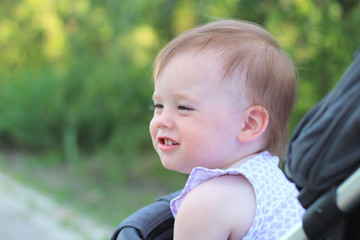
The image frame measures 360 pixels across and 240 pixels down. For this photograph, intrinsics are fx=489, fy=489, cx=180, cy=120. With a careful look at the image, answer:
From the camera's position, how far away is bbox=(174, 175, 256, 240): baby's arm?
51.8 inches

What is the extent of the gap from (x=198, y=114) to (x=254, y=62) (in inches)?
9.2

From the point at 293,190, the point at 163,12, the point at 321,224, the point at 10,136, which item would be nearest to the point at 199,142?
the point at 293,190

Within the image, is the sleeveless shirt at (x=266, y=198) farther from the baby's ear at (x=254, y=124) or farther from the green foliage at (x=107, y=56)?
the green foliage at (x=107, y=56)

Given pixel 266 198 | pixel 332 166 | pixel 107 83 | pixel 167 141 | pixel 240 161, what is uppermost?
pixel 107 83

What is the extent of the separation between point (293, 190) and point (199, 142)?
1.05 feet

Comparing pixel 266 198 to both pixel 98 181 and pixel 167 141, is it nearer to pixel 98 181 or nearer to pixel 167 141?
pixel 167 141

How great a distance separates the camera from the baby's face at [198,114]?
4.87 feet

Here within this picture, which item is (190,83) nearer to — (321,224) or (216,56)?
(216,56)

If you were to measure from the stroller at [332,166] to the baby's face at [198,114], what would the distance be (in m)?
0.36

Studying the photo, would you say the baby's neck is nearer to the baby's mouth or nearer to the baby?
the baby

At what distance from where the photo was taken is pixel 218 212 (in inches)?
51.7

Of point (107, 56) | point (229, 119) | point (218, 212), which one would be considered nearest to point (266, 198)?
point (218, 212)

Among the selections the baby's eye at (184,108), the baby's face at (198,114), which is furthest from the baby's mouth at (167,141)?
the baby's eye at (184,108)

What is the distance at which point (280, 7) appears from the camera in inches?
138
